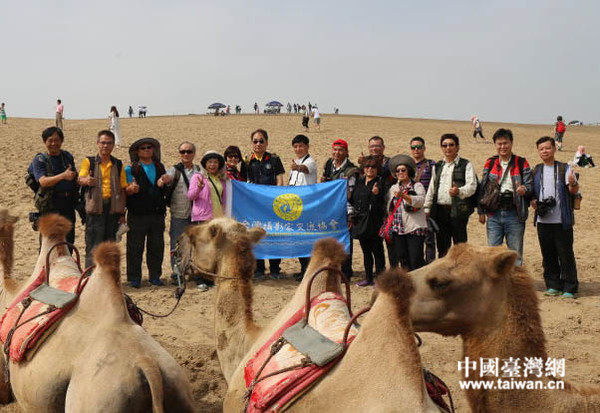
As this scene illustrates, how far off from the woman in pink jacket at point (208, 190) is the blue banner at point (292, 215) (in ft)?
1.65

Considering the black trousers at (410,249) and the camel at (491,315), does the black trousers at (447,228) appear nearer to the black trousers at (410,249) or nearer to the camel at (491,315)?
the black trousers at (410,249)

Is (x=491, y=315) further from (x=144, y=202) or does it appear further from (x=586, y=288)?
(x=586, y=288)

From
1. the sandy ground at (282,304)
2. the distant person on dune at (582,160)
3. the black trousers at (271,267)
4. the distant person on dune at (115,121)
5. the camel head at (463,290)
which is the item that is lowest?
the sandy ground at (282,304)

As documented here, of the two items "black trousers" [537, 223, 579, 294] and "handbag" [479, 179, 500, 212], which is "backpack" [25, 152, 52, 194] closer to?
"handbag" [479, 179, 500, 212]

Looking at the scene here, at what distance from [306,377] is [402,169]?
4.96m

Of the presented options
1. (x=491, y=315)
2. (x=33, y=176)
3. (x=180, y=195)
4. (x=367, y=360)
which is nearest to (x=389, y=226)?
(x=180, y=195)

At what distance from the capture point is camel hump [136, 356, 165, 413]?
3044mm

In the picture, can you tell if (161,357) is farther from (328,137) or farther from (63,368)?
(328,137)

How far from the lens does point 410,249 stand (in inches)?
290

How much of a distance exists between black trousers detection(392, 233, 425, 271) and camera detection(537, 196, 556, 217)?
5.19ft

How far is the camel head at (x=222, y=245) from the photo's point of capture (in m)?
3.93

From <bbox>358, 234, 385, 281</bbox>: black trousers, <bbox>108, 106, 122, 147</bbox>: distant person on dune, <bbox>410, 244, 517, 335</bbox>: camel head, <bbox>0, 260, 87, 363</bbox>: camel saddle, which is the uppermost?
<bbox>108, 106, 122, 147</bbox>: distant person on dune

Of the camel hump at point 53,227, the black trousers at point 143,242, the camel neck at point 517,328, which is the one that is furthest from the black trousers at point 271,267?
the camel neck at point 517,328

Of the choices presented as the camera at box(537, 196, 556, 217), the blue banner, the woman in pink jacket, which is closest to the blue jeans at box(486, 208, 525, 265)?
the camera at box(537, 196, 556, 217)
